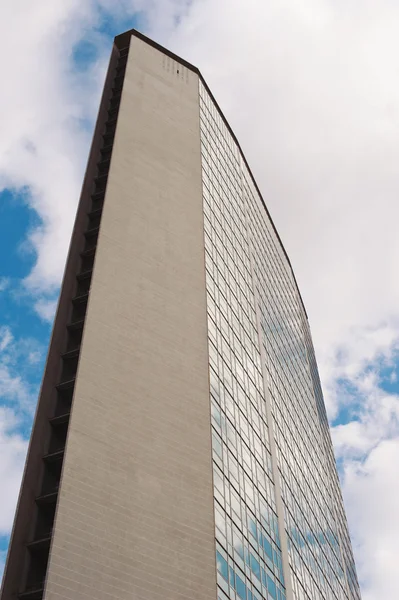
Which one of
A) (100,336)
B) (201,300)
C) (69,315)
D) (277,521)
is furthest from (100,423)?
(277,521)

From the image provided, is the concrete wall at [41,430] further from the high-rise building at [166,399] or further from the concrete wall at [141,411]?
the concrete wall at [141,411]

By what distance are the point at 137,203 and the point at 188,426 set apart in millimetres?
22477

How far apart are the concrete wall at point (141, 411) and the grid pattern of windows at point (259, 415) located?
8.57ft

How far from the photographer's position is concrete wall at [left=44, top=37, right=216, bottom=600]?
1469 inches

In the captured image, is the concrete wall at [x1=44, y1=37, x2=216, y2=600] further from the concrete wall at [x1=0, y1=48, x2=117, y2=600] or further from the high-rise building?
the concrete wall at [x1=0, y1=48, x2=117, y2=600]

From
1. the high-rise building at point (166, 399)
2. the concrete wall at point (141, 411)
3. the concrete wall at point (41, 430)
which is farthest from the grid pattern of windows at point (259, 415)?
the concrete wall at point (41, 430)

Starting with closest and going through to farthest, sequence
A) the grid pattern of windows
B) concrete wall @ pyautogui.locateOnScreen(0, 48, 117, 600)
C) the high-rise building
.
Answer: concrete wall @ pyautogui.locateOnScreen(0, 48, 117, 600) < the high-rise building < the grid pattern of windows

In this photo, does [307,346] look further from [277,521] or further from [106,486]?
[106,486]

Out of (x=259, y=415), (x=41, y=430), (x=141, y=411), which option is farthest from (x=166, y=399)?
(x=259, y=415)

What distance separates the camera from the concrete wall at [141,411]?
37.3m

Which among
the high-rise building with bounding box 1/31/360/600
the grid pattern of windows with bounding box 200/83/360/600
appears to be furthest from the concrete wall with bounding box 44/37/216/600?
the grid pattern of windows with bounding box 200/83/360/600

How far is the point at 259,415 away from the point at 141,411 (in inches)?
903

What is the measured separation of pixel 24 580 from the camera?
3709cm

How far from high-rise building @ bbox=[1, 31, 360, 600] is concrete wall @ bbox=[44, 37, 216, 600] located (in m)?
0.12
